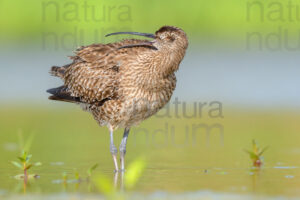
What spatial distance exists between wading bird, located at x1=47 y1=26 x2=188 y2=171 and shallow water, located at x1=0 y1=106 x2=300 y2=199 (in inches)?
25.0

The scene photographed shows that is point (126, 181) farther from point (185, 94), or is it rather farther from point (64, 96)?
point (185, 94)

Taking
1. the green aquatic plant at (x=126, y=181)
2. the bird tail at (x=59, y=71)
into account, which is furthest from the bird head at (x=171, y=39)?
the bird tail at (x=59, y=71)

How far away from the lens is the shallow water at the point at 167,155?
320 inches

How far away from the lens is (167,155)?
10.7 meters

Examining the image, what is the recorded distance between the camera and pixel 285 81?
1647cm

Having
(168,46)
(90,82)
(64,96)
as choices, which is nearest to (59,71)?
(64,96)

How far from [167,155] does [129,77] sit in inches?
46.6

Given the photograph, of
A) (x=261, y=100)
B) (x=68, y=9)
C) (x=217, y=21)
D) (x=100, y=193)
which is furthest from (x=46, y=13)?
(x=100, y=193)

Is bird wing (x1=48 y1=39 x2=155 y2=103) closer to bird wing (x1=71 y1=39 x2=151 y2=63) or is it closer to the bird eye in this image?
bird wing (x1=71 y1=39 x2=151 y2=63)

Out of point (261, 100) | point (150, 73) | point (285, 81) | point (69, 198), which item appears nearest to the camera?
point (69, 198)

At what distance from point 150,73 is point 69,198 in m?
2.85

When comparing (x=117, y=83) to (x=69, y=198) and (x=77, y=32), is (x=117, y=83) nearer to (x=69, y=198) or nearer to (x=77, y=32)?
(x=69, y=198)

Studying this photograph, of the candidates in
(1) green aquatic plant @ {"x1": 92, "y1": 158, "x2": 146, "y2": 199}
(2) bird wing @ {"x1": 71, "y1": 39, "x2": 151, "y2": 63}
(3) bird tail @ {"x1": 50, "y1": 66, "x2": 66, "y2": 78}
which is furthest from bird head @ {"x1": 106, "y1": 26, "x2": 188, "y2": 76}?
(3) bird tail @ {"x1": 50, "y1": 66, "x2": 66, "y2": 78}

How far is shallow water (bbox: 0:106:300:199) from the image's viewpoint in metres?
8.12
